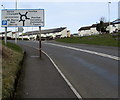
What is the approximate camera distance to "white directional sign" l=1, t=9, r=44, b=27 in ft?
66.3

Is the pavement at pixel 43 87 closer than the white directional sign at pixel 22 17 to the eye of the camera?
Yes

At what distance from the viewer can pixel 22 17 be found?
20.6 m

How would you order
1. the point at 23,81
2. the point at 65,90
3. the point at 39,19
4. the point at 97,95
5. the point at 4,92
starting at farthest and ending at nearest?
1. the point at 39,19
2. the point at 23,81
3. the point at 65,90
4. the point at 97,95
5. the point at 4,92

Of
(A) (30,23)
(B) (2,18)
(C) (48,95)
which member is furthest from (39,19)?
(C) (48,95)

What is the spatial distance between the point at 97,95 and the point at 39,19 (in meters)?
14.3

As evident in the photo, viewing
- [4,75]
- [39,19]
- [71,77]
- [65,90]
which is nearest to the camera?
[65,90]

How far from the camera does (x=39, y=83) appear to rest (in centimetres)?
885

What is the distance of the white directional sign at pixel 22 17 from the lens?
2022cm

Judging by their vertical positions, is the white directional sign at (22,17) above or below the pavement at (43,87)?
above

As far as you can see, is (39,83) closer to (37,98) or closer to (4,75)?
(4,75)

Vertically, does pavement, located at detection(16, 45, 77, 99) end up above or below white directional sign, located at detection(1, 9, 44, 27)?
below

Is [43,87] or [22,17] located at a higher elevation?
[22,17]

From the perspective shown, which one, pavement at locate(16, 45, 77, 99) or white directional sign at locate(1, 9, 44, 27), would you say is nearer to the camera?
pavement at locate(16, 45, 77, 99)

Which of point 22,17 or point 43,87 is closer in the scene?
point 43,87
